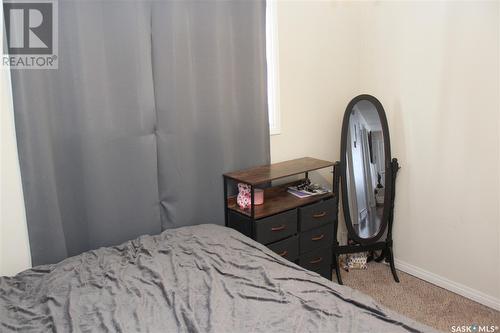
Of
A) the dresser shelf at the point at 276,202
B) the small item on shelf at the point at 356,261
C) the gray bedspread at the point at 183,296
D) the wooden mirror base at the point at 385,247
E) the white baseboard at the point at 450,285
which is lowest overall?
the white baseboard at the point at 450,285

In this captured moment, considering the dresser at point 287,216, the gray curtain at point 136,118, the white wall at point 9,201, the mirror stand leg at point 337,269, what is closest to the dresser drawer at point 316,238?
the dresser at point 287,216

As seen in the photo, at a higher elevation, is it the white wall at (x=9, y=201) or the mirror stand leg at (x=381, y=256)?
the white wall at (x=9, y=201)

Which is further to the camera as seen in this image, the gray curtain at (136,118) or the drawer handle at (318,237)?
the drawer handle at (318,237)

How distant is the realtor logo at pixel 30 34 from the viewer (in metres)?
1.58

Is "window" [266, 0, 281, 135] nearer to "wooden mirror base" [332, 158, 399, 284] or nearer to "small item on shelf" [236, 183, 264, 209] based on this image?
"small item on shelf" [236, 183, 264, 209]

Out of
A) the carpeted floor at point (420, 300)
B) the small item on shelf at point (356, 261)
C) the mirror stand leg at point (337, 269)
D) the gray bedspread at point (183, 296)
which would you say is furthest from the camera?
the small item on shelf at point (356, 261)

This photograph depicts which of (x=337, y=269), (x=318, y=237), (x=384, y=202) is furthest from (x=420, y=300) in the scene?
(x=318, y=237)

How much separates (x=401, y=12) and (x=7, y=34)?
2.49 meters

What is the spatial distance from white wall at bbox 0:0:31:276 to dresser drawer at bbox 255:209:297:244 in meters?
1.20

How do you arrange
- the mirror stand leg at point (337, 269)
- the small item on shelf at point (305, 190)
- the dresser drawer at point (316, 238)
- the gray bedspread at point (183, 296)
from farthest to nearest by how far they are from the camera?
the mirror stand leg at point (337, 269)
the small item on shelf at point (305, 190)
the dresser drawer at point (316, 238)
the gray bedspread at point (183, 296)

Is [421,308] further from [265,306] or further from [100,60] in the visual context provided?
[100,60]

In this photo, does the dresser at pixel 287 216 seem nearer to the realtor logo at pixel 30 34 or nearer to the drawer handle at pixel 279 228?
the drawer handle at pixel 279 228

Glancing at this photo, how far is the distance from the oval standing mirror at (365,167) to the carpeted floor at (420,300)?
11.8 inches

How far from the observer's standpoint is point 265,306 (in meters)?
1.37
